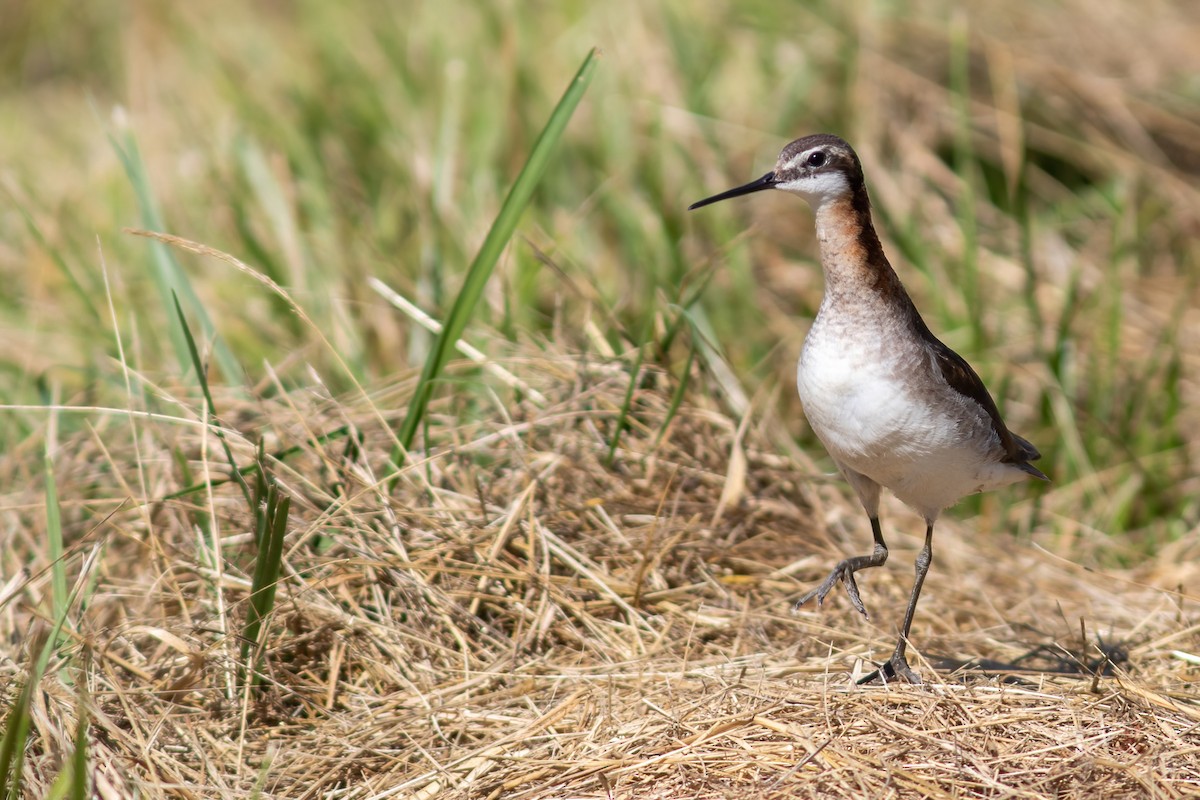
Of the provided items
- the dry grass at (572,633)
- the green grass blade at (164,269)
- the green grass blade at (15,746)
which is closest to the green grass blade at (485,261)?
the dry grass at (572,633)

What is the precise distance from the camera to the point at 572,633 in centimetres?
313

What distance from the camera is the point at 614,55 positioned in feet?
20.1

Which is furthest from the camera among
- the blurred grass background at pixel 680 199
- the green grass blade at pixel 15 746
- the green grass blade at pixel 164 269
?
the blurred grass background at pixel 680 199

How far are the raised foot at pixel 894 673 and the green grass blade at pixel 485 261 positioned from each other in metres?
1.32

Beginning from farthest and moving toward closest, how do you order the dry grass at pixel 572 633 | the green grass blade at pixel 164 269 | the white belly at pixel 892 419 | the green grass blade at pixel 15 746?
1. the green grass blade at pixel 164 269
2. the white belly at pixel 892 419
3. the dry grass at pixel 572 633
4. the green grass blade at pixel 15 746

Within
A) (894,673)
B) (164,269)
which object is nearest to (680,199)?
(164,269)

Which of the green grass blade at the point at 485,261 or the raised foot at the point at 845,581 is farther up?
the green grass blade at the point at 485,261

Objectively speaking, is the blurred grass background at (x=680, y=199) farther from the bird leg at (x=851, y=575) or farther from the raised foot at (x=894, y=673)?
the raised foot at (x=894, y=673)

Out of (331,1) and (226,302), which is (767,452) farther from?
(331,1)

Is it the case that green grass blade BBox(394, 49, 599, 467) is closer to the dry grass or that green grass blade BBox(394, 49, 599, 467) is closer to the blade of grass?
the dry grass

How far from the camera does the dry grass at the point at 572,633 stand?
2.52 metres

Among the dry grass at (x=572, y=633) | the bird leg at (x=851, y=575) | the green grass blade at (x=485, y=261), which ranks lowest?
the dry grass at (x=572, y=633)

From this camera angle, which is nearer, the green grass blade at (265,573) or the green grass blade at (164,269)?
the green grass blade at (265,573)

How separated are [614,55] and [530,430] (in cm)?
314
